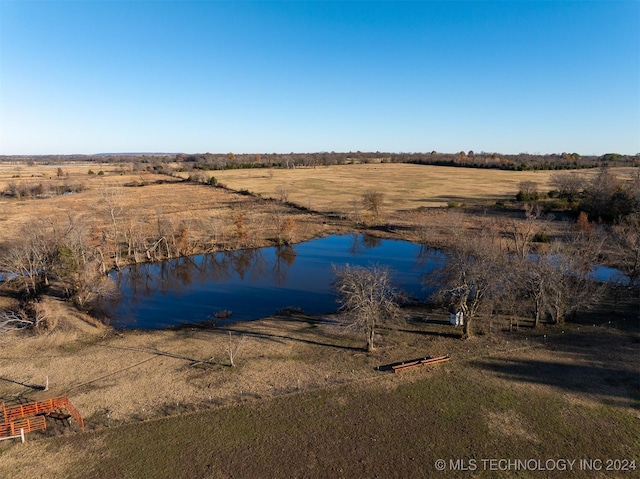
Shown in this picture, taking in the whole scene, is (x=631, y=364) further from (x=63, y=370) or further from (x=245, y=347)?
(x=63, y=370)

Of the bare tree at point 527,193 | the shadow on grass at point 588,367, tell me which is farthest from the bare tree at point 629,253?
the bare tree at point 527,193

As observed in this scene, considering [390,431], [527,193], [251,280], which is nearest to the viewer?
[390,431]

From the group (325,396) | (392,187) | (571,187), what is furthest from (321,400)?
(392,187)

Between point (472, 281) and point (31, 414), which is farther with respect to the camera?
point (472, 281)

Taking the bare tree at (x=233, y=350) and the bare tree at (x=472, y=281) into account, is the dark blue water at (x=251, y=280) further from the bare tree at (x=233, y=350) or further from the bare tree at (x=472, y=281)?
the bare tree at (x=472, y=281)

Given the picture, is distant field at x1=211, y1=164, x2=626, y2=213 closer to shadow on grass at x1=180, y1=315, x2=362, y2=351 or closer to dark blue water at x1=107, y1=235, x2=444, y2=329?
dark blue water at x1=107, y1=235, x2=444, y2=329

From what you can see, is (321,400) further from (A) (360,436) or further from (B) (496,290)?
(B) (496,290)
